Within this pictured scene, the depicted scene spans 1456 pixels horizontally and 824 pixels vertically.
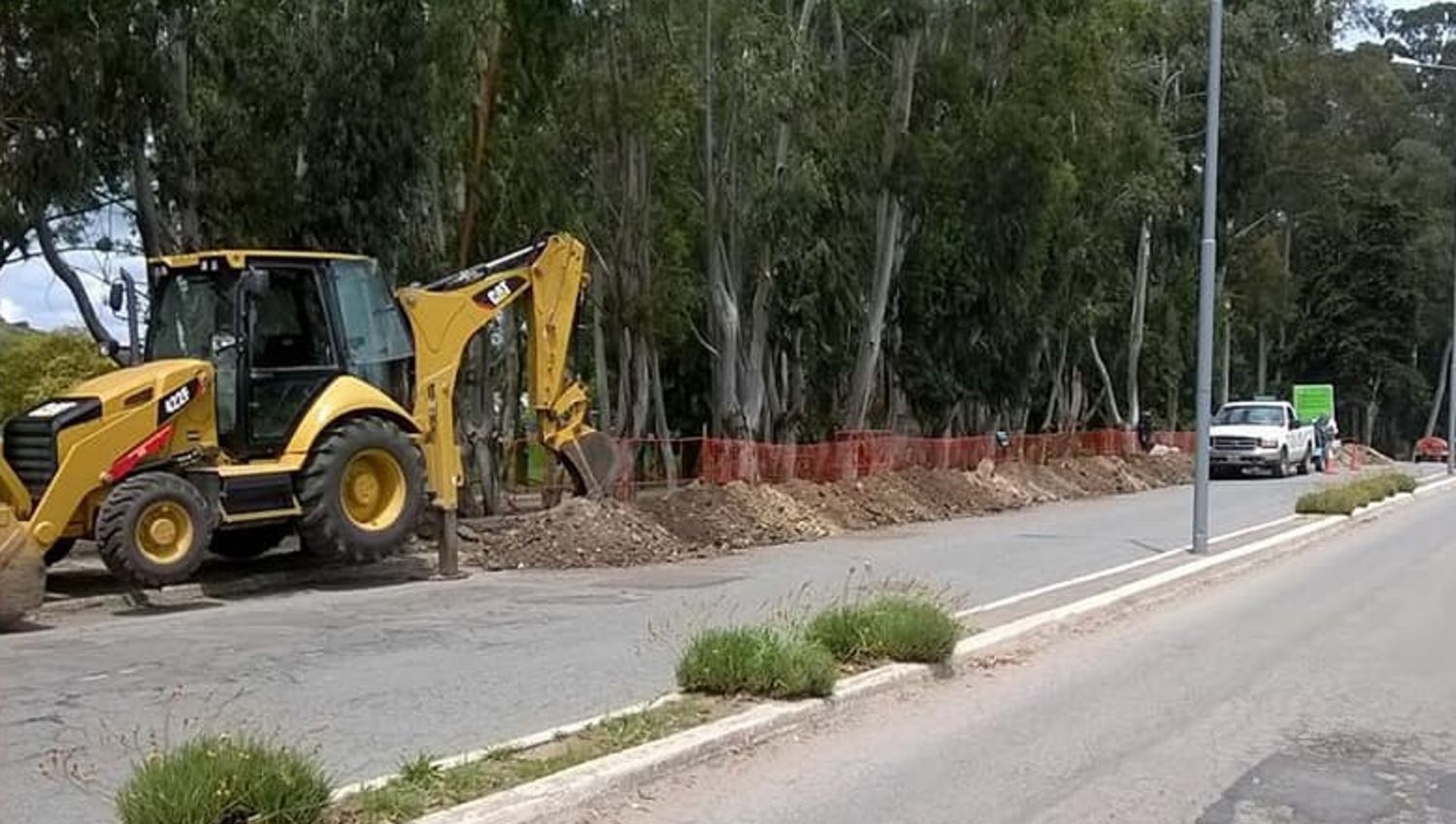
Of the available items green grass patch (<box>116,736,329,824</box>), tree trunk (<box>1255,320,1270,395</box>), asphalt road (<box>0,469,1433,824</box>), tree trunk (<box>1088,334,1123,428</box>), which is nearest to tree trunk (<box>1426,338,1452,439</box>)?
tree trunk (<box>1255,320,1270,395</box>)

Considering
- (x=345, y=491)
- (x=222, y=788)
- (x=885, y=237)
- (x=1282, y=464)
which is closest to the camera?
(x=222, y=788)

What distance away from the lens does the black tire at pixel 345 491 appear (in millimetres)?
15617

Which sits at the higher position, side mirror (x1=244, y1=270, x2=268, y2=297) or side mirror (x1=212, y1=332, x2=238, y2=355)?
side mirror (x1=244, y1=270, x2=268, y2=297)

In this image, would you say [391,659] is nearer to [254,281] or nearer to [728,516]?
[254,281]

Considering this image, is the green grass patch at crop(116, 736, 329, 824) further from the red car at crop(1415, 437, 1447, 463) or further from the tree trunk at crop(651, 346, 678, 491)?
the red car at crop(1415, 437, 1447, 463)

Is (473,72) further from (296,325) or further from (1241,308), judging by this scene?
(1241,308)

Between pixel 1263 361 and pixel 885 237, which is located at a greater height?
pixel 885 237

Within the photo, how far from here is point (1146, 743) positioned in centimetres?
899

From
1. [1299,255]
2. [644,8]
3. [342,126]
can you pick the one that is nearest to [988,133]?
[644,8]

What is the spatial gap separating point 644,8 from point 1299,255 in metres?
59.6

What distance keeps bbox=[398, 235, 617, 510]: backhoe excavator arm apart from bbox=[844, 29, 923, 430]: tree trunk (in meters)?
11.0

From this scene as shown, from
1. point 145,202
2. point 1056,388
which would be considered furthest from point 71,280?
point 1056,388

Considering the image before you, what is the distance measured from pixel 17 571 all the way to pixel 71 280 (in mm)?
10060

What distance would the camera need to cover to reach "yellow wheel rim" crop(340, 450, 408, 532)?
1612cm
